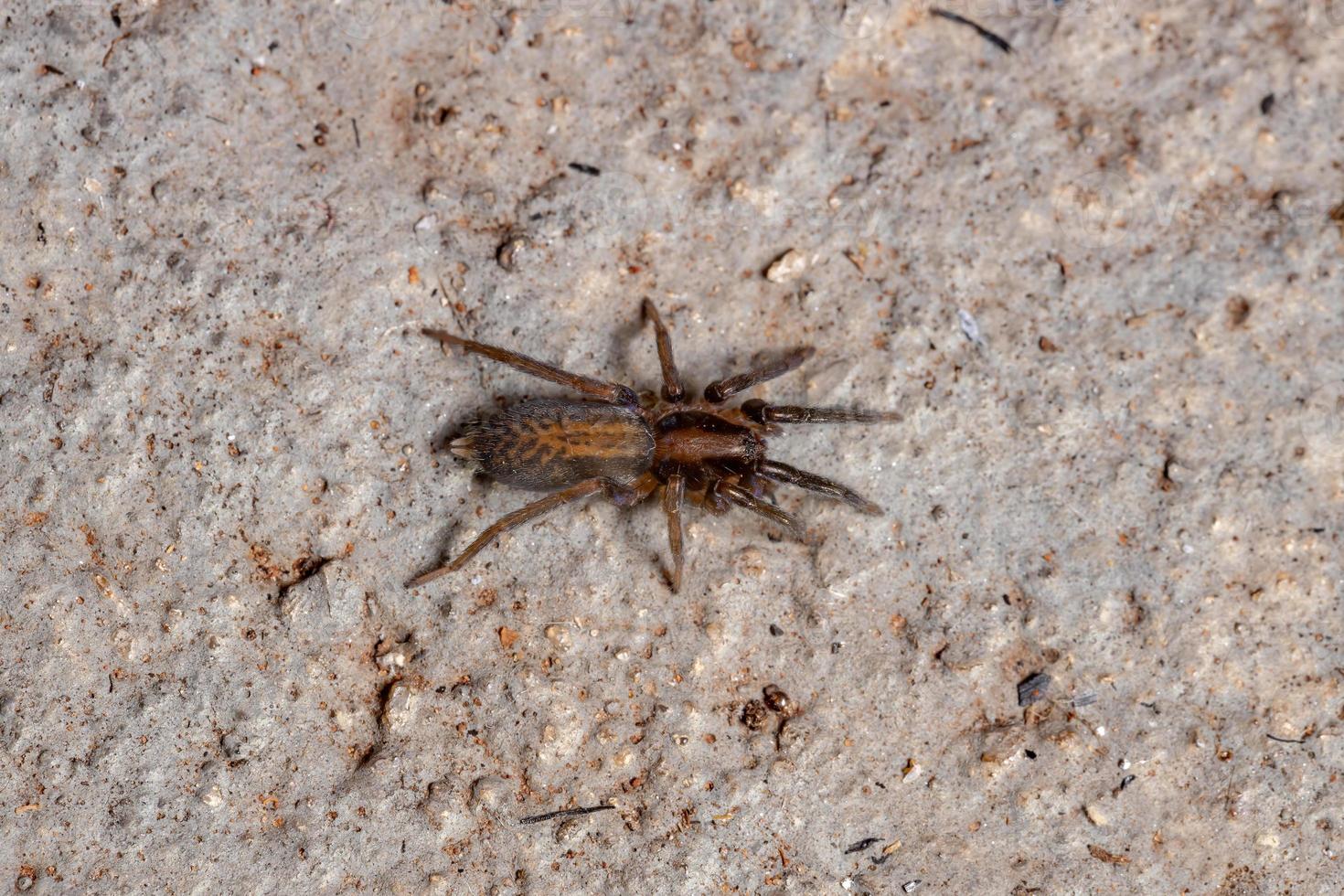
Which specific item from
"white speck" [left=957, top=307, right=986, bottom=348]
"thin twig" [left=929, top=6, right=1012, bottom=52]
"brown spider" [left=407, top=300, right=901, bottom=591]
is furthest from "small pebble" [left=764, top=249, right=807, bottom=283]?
"thin twig" [left=929, top=6, right=1012, bottom=52]

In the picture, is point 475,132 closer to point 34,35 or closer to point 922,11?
point 34,35

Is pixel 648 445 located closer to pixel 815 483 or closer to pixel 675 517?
pixel 675 517

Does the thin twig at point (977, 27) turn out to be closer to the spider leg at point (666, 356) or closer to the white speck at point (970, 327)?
the white speck at point (970, 327)

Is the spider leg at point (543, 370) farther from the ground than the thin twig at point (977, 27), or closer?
closer

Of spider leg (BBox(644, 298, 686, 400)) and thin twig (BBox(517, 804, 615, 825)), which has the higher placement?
spider leg (BBox(644, 298, 686, 400))

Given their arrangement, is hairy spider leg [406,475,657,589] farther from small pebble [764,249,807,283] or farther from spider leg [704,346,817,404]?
small pebble [764,249,807,283]

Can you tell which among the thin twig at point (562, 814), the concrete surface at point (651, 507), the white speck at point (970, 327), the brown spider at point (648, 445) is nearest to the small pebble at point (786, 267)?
the concrete surface at point (651, 507)

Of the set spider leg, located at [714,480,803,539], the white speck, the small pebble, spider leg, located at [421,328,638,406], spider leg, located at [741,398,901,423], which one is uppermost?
the small pebble
